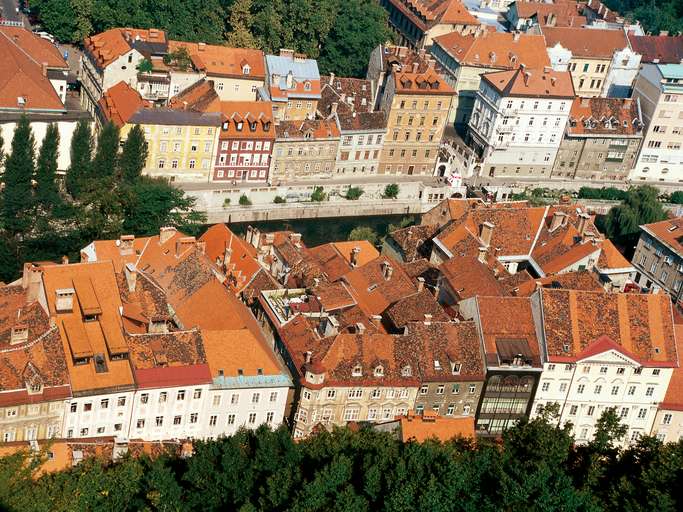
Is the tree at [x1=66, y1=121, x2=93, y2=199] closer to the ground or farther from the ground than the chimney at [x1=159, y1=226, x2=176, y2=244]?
closer to the ground

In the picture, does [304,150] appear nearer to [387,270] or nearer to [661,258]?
[387,270]

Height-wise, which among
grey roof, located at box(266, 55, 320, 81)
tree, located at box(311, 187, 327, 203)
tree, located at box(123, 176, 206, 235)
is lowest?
tree, located at box(311, 187, 327, 203)

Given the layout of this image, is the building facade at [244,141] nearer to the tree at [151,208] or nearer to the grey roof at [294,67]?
the grey roof at [294,67]

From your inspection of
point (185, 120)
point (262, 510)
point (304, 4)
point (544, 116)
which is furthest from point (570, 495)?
point (304, 4)

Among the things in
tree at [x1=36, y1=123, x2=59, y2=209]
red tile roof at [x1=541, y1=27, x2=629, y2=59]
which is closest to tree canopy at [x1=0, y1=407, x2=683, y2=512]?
tree at [x1=36, y1=123, x2=59, y2=209]

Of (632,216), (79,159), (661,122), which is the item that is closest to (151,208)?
(79,159)

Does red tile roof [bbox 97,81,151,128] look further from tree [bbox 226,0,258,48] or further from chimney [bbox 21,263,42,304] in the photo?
chimney [bbox 21,263,42,304]

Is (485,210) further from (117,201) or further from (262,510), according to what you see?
(262,510)
